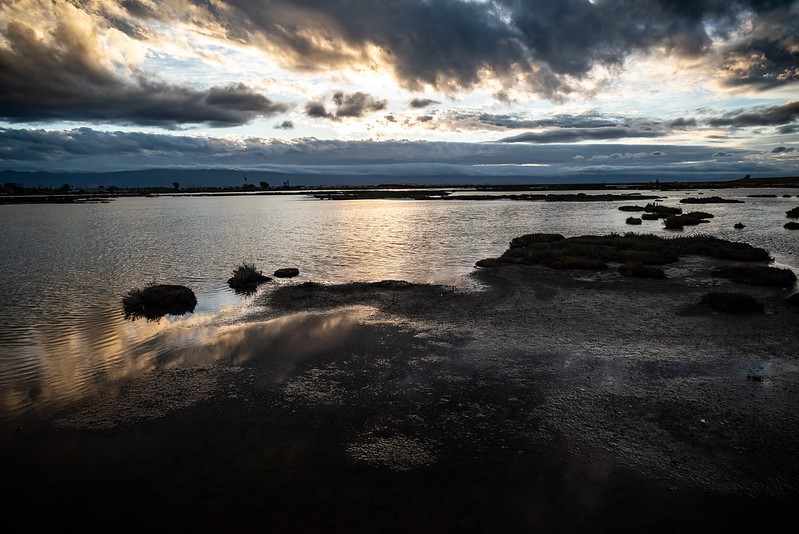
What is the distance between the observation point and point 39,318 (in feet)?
62.3

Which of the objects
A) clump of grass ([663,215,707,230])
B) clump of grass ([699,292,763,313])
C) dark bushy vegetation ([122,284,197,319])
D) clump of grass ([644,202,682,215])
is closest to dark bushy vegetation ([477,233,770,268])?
clump of grass ([699,292,763,313])

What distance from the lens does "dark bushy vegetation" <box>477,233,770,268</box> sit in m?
29.5

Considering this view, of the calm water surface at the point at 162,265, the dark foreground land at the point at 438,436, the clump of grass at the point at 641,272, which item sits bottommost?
the calm water surface at the point at 162,265

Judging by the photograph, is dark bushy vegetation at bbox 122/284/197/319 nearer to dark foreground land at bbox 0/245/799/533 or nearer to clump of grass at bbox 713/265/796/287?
dark foreground land at bbox 0/245/799/533

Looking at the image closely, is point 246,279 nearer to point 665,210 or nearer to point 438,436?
point 438,436

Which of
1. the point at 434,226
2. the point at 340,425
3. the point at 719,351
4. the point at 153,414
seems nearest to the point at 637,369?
the point at 719,351

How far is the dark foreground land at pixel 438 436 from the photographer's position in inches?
289

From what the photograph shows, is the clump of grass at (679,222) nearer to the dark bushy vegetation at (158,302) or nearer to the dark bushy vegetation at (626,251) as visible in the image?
the dark bushy vegetation at (626,251)

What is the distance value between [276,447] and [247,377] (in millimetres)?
4012

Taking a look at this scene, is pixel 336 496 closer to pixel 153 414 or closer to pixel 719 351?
pixel 153 414

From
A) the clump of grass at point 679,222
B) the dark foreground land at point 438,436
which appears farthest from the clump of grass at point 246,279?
the clump of grass at point 679,222

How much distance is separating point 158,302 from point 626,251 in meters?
30.1

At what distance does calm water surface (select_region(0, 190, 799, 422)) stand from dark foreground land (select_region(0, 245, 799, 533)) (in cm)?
238

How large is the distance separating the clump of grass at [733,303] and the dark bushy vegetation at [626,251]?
30.4ft
